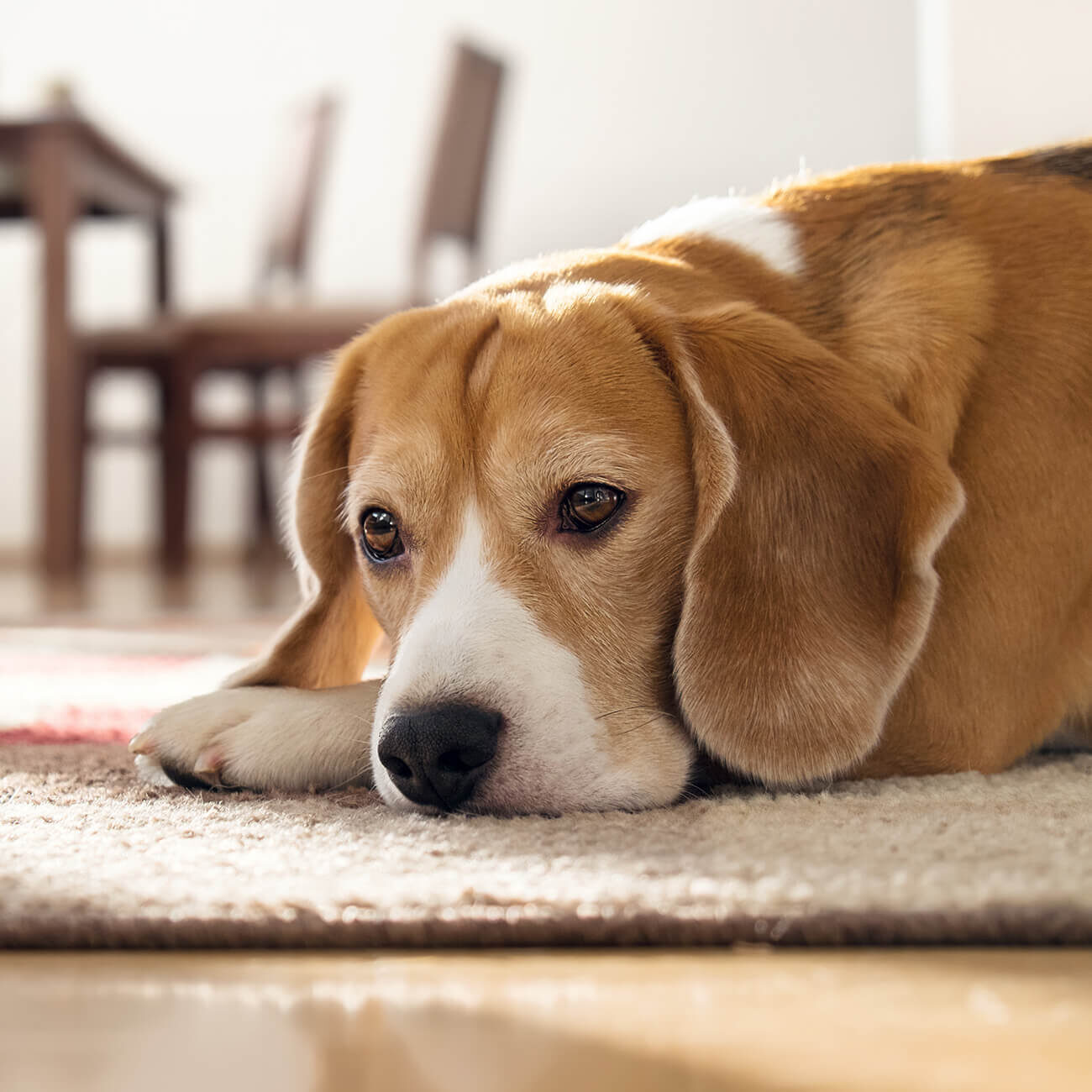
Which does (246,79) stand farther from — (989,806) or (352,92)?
(989,806)

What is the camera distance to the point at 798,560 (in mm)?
1490

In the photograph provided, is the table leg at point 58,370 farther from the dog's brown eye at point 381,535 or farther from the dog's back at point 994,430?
the dog's back at point 994,430

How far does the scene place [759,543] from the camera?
1486mm

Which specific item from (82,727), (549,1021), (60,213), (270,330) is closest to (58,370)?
(60,213)

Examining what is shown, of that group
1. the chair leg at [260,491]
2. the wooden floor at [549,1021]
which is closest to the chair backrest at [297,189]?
the chair leg at [260,491]

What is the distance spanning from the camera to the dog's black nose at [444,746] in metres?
1.30

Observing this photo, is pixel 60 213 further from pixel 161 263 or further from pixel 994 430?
pixel 994 430

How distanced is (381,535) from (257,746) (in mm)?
305

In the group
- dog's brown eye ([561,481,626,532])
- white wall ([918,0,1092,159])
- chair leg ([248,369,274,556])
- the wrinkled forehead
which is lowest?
chair leg ([248,369,274,556])

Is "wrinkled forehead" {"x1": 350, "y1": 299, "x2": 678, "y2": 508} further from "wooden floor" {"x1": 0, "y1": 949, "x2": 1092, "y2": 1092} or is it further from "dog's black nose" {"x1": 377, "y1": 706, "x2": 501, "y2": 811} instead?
"wooden floor" {"x1": 0, "y1": 949, "x2": 1092, "y2": 1092}

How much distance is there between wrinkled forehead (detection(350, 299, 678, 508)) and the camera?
4.88ft

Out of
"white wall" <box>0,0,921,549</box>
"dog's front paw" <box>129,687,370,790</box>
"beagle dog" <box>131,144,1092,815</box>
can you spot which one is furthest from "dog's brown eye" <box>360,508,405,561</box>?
"white wall" <box>0,0,921,549</box>

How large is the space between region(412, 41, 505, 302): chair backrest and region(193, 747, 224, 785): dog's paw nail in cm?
428

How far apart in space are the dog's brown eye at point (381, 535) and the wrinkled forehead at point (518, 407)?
0.11 ft
